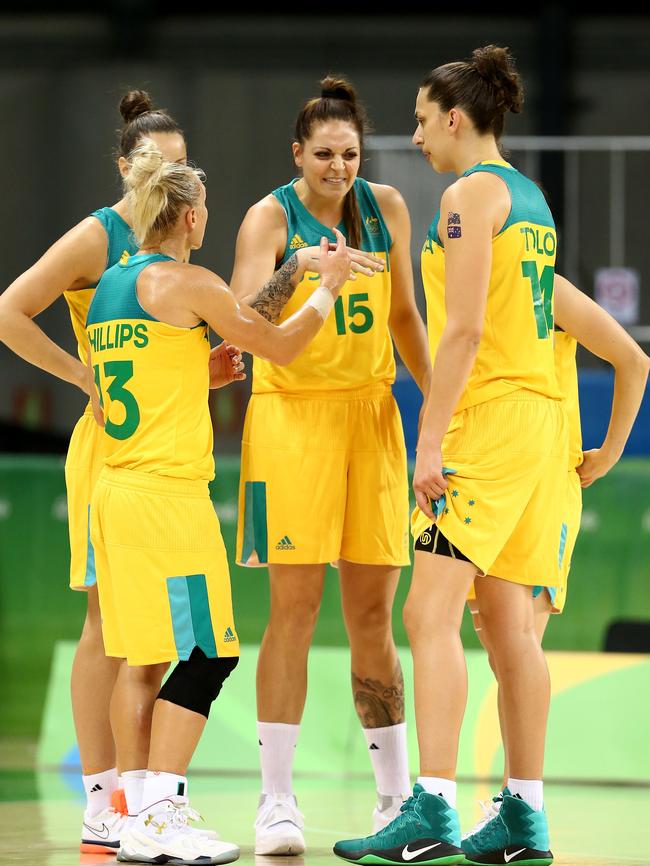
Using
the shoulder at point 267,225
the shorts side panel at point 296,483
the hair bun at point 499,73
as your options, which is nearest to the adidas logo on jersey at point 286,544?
the shorts side panel at point 296,483

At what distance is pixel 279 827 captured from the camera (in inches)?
151

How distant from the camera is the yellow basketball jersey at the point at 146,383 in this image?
3.52 metres

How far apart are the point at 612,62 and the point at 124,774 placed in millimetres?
9203

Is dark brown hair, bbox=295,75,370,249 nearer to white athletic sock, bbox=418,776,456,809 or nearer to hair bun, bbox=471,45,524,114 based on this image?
hair bun, bbox=471,45,524,114

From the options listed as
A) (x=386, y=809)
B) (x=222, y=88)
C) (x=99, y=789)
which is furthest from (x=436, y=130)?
(x=222, y=88)

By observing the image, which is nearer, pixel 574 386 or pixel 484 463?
pixel 484 463

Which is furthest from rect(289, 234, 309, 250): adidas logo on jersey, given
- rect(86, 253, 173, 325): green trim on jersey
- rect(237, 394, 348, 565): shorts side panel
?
rect(86, 253, 173, 325): green trim on jersey

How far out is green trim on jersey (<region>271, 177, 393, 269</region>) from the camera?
4.06 m

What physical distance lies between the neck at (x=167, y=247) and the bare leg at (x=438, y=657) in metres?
1.02

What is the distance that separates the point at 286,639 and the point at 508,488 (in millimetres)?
936

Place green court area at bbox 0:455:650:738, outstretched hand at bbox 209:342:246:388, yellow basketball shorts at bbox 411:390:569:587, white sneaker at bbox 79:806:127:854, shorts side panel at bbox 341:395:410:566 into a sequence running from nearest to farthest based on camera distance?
1. yellow basketball shorts at bbox 411:390:569:587
2. white sneaker at bbox 79:806:127:854
3. outstretched hand at bbox 209:342:246:388
4. shorts side panel at bbox 341:395:410:566
5. green court area at bbox 0:455:650:738

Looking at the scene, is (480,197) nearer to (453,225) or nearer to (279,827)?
(453,225)

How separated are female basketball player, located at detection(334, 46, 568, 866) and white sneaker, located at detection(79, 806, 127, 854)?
2.19 feet

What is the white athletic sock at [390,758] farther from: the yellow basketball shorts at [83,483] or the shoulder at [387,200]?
the shoulder at [387,200]
